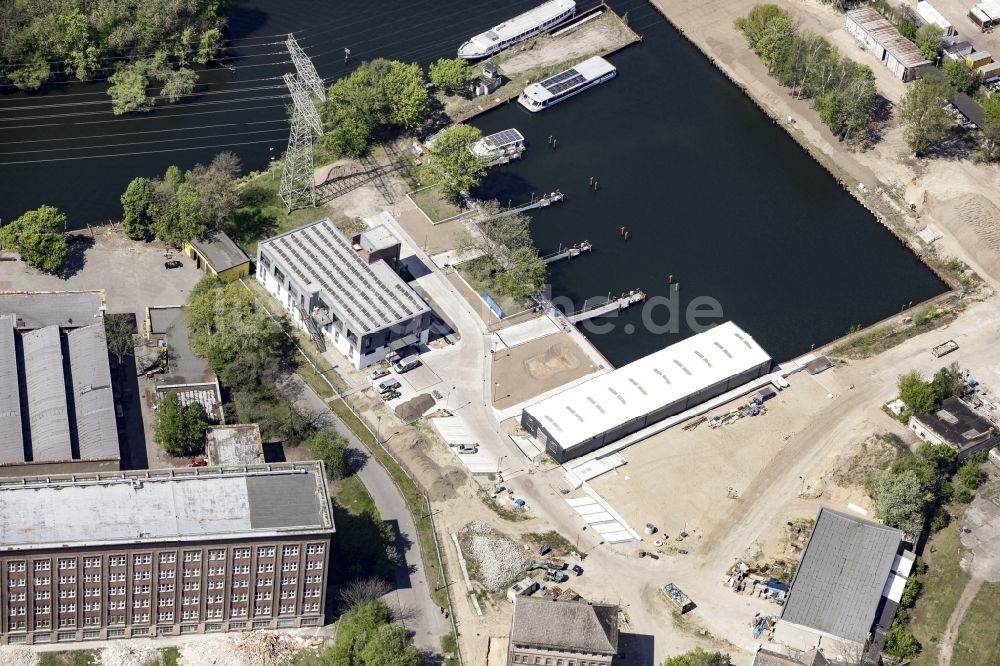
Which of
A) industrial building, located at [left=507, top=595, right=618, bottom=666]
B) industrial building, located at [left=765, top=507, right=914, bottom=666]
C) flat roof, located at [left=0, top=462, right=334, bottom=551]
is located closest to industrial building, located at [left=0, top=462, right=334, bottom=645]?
flat roof, located at [left=0, top=462, right=334, bottom=551]

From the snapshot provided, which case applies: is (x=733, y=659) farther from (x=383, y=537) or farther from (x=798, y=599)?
(x=383, y=537)

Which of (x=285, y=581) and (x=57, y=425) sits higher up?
(x=57, y=425)

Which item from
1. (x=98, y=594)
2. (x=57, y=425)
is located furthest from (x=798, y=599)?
(x=57, y=425)

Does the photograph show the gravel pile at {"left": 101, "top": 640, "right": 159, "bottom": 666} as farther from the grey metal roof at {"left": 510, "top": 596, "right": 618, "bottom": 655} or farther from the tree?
the tree

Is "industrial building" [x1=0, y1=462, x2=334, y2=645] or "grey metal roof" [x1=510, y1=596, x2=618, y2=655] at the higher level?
"industrial building" [x1=0, y1=462, x2=334, y2=645]

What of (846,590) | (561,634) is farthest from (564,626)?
(846,590)

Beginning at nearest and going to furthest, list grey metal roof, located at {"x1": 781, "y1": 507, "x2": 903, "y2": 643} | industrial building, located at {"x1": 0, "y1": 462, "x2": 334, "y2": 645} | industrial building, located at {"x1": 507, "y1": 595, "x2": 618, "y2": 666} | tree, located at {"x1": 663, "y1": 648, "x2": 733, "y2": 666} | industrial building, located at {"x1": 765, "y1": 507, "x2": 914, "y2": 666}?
industrial building, located at {"x1": 0, "y1": 462, "x2": 334, "y2": 645} < industrial building, located at {"x1": 507, "y1": 595, "x2": 618, "y2": 666} < tree, located at {"x1": 663, "y1": 648, "x2": 733, "y2": 666} < industrial building, located at {"x1": 765, "y1": 507, "x2": 914, "y2": 666} < grey metal roof, located at {"x1": 781, "y1": 507, "x2": 903, "y2": 643}

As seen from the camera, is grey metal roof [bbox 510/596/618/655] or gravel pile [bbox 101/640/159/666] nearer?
grey metal roof [bbox 510/596/618/655]

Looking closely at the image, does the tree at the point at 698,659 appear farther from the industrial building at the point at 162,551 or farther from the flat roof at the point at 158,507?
the flat roof at the point at 158,507

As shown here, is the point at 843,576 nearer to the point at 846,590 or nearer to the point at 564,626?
the point at 846,590
